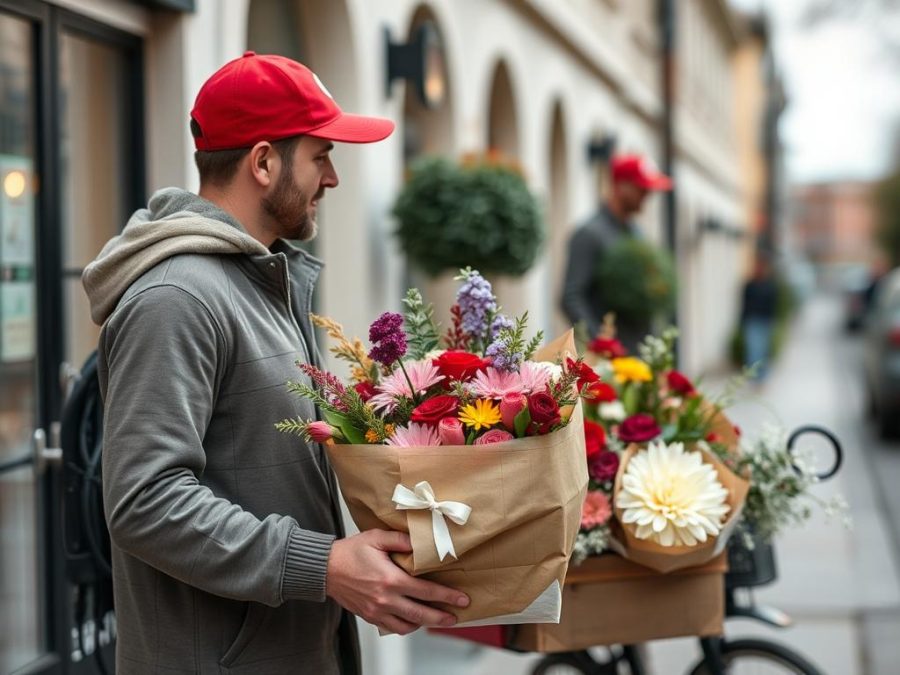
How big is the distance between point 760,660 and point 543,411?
2100mm

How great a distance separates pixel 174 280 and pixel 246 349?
17 cm

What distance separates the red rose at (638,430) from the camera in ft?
9.78

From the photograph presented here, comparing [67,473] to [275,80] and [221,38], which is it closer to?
[275,80]

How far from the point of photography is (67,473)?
9.55 ft

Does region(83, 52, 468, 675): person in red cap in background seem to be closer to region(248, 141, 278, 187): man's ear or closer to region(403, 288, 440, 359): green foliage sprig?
region(248, 141, 278, 187): man's ear

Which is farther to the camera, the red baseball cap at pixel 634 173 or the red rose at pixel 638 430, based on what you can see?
the red baseball cap at pixel 634 173

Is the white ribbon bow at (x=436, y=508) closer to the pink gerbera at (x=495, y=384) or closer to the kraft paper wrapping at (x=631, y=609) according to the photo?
the pink gerbera at (x=495, y=384)

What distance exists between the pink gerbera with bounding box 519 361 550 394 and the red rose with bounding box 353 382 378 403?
257mm

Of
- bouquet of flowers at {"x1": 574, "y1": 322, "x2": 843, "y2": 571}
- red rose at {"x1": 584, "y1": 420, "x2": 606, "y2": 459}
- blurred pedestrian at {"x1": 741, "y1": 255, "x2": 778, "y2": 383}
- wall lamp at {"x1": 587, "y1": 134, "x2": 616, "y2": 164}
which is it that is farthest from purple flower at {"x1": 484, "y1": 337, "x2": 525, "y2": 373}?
blurred pedestrian at {"x1": 741, "y1": 255, "x2": 778, "y2": 383}

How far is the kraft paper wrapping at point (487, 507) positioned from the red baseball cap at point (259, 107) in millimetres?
584

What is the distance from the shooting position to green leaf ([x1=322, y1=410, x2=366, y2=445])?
6.67 ft

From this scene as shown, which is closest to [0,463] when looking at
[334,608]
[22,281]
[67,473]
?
[22,281]

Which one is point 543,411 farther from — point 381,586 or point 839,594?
point 839,594

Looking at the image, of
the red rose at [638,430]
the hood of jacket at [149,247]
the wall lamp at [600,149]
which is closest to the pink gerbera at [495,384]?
the hood of jacket at [149,247]
